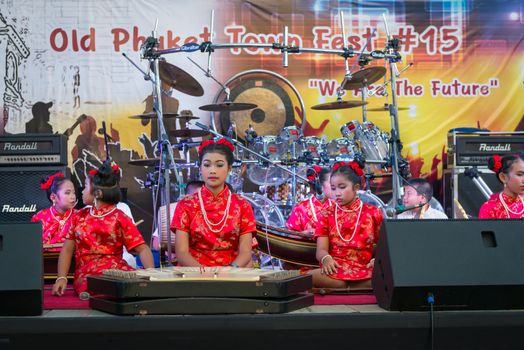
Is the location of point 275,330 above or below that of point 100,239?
below

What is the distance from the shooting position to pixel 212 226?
12.8 ft

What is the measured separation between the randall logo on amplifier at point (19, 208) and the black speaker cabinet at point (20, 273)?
384 cm

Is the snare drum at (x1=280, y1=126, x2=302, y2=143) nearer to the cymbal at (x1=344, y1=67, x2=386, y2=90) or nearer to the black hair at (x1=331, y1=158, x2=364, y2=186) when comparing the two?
the cymbal at (x1=344, y1=67, x2=386, y2=90)

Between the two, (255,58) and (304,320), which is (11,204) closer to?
(255,58)

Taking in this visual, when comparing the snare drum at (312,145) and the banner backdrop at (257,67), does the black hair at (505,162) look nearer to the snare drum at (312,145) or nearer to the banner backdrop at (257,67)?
the snare drum at (312,145)

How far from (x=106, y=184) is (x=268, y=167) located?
326 cm

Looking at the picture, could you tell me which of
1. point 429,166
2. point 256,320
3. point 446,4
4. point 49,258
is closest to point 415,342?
point 256,320

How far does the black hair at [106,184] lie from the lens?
398 cm

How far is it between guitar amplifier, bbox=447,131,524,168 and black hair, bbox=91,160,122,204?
4.01m

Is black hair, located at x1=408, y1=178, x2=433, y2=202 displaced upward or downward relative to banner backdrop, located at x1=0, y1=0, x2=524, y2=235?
downward

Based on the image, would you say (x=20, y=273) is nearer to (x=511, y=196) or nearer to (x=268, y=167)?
(x=511, y=196)

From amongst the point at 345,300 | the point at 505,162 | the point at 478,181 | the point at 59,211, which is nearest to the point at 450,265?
the point at 345,300

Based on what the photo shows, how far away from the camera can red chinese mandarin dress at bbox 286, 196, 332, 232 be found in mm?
5754

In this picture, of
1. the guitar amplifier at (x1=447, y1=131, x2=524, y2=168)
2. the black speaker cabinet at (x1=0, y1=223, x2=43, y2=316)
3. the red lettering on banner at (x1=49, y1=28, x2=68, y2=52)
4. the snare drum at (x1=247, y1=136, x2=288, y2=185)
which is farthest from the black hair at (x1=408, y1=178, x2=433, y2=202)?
the black speaker cabinet at (x1=0, y1=223, x2=43, y2=316)
